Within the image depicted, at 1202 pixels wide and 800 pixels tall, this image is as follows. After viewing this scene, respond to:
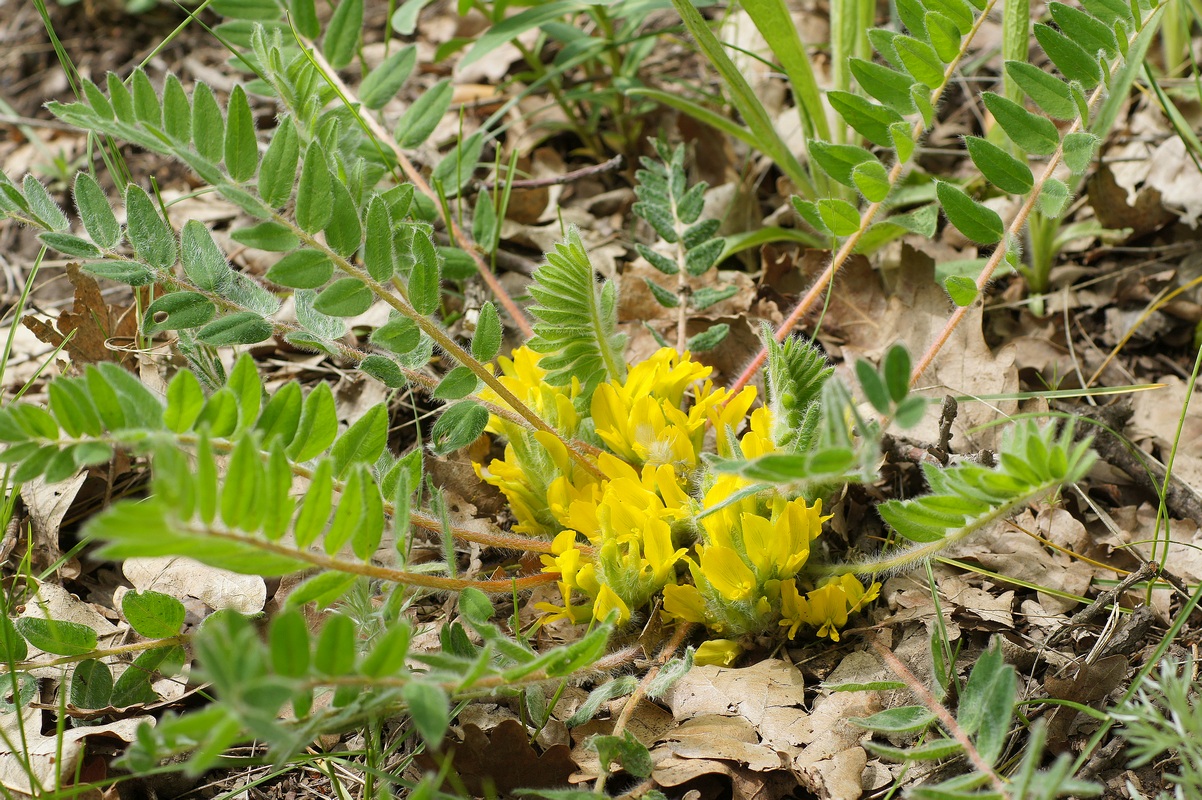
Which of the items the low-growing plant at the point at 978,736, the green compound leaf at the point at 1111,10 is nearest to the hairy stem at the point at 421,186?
the low-growing plant at the point at 978,736

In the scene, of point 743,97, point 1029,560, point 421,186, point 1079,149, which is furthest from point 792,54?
point 1029,560

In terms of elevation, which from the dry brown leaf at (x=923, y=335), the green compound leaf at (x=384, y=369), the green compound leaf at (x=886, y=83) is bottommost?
the dry brown leaf at (x=923, y=335)

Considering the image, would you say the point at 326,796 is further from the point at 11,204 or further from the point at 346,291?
the point at 11,204

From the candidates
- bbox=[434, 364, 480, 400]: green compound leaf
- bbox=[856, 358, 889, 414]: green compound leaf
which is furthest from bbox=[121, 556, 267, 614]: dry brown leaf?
bbox=[856, 358, 889, 414]: green compound leaf

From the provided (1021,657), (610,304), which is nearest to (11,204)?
(610,304)

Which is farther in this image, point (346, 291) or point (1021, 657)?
point (1021, 657)

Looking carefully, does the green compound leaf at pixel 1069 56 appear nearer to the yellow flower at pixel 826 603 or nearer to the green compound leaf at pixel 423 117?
the yellow flower at pixel 826 603

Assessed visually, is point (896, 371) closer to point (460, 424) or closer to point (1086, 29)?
point (460, 424)
